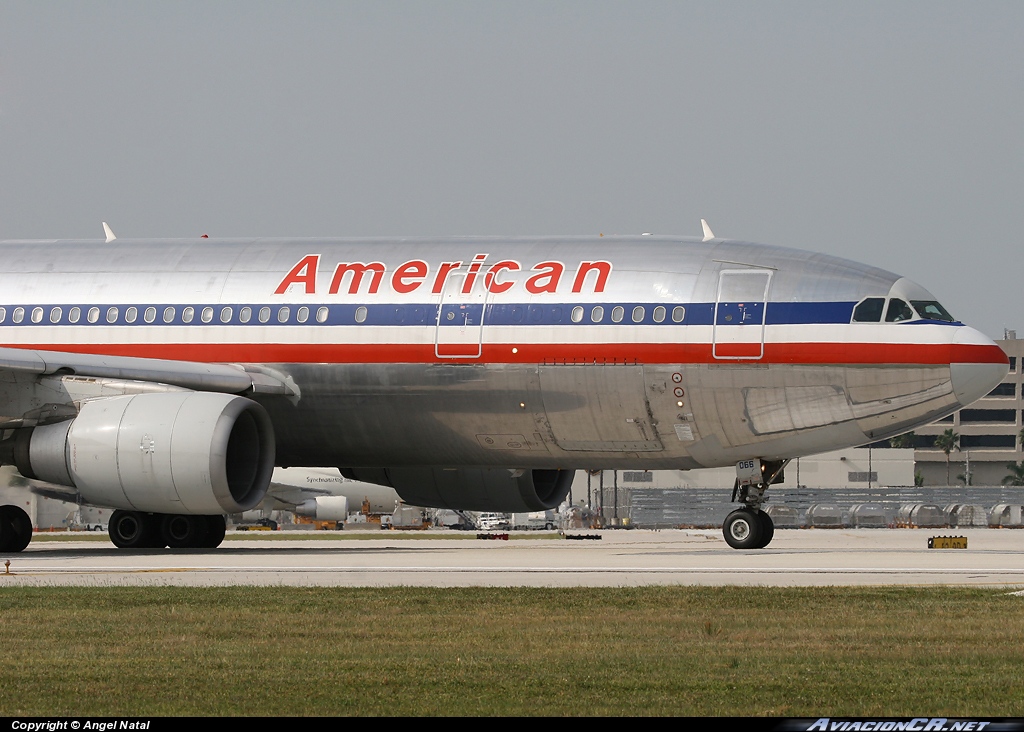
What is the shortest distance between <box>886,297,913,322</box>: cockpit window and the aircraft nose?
853 millimetres

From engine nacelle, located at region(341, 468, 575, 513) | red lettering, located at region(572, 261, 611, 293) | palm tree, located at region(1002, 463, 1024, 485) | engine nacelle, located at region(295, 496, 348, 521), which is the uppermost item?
palm tree, located at region(1002, 463, 1024, 485)

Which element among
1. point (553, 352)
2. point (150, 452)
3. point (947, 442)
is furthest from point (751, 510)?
point (947, 442)

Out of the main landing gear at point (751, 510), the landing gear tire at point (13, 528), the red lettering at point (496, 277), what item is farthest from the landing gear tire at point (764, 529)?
the landing gear tire at point (13, 528)

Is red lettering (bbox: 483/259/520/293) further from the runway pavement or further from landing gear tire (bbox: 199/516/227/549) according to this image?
landing gear tire (bbox: 199/516/227/549)

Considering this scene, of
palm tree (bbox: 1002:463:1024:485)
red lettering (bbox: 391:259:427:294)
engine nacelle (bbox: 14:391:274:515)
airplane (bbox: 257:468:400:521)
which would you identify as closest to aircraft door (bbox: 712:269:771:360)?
red lettering (bbox: 391:259:427:294)

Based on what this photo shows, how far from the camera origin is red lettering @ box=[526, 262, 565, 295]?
86.7 ft

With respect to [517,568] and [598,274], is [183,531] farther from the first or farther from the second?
[517,568]

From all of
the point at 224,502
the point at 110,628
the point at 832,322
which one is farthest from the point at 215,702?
the point at 832,322

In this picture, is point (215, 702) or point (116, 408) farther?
point (116, 408)

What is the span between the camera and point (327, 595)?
16547 millimetres

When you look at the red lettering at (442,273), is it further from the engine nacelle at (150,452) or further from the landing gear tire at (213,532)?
→ the landing gear tire at (213,532)

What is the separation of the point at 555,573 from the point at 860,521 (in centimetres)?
5932

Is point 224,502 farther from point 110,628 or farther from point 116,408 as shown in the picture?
point 110,628

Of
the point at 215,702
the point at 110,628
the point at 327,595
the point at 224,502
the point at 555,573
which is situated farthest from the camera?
the point at 224,502
